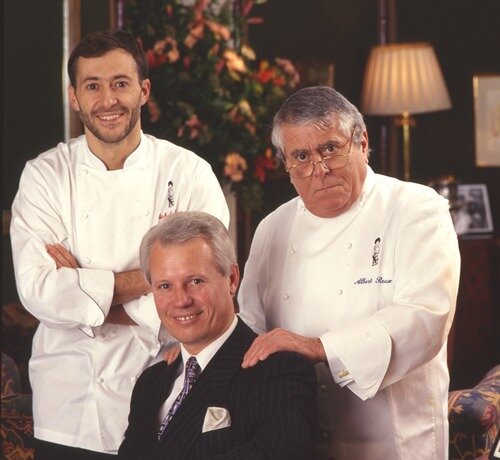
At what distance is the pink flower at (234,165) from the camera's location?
14.9 ft

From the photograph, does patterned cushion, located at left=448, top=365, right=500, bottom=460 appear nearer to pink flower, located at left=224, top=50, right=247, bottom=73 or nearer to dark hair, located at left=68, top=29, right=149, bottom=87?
dark hair, located at left=68, top=29, right=149, bottom=87

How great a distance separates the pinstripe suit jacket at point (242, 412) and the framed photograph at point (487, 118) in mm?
4637

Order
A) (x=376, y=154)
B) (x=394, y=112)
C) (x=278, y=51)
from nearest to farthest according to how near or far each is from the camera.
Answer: (x=278, y=51)
(x=394, y=112)
(x=376, y=154)

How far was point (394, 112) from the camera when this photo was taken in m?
6.33

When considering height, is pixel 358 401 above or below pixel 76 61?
below

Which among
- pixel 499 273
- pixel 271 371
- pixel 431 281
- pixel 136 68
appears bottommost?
pixel 499 273

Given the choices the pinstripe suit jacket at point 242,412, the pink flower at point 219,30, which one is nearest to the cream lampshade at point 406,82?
the pink flower at point 219,30

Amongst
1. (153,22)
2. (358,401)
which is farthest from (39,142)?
(358,401)

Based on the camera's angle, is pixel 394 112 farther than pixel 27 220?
Yes

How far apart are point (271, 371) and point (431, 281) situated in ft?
1.45

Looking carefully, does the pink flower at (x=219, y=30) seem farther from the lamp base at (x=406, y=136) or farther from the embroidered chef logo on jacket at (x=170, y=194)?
the lamp base at (x=406, y=136)

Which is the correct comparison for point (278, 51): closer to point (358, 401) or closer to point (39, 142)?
point (39, 142)

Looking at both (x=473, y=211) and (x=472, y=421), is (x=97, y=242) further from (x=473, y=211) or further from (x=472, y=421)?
(x=473, y=211)

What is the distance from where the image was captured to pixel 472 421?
10.1 ft
